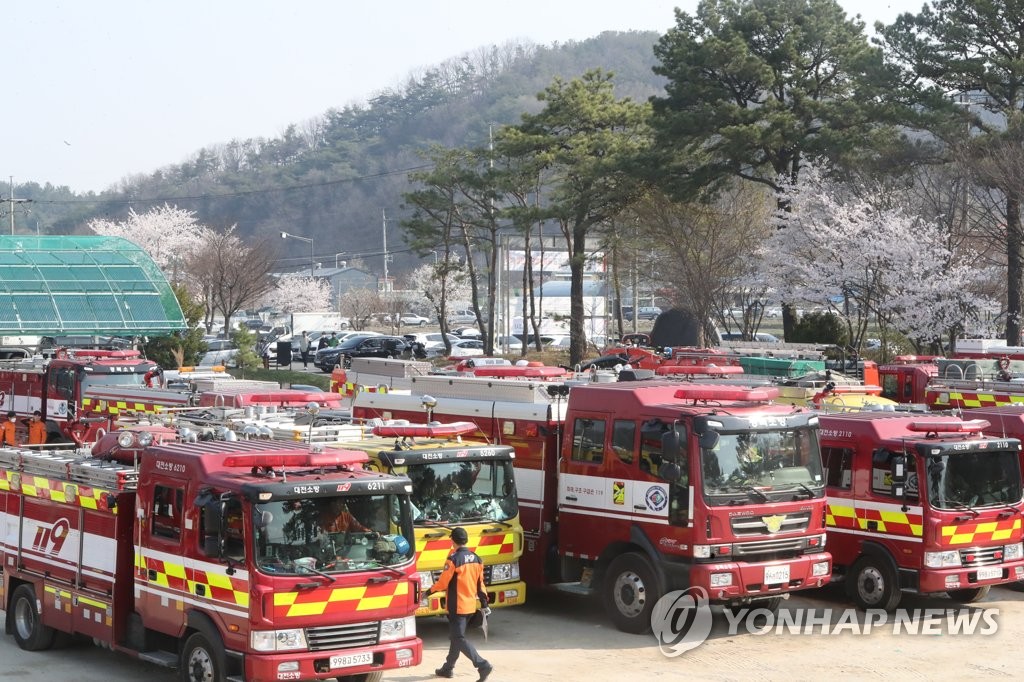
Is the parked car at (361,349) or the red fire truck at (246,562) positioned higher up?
the parked car at (361,349)

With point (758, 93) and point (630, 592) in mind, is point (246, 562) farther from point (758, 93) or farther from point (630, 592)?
point (758, 93)

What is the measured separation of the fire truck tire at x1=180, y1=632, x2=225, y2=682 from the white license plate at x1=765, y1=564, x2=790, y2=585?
6.02 meters

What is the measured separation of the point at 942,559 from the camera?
14500mm

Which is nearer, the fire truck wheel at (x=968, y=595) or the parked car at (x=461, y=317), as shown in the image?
the fire truck wheel at (x=968, y=595)

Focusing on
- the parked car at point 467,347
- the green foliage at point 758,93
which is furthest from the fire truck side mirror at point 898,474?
the parked car at point 467,347

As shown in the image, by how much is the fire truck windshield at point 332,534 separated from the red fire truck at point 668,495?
12.0 feet

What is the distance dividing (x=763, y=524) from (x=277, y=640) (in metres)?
5.76

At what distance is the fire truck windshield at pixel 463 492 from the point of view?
45.0 feet

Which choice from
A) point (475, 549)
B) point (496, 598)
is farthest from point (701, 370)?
point (475, 549)

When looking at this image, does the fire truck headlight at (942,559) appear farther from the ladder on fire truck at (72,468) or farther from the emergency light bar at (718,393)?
the ladder on fire truck at (72,468)

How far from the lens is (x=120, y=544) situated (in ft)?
38.9

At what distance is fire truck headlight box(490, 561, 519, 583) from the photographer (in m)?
13.9

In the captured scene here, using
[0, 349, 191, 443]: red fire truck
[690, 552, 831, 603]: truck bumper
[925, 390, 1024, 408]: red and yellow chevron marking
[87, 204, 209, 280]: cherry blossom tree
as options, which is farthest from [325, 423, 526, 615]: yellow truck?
[87, 204, 209, 280]: cherry blossom tree

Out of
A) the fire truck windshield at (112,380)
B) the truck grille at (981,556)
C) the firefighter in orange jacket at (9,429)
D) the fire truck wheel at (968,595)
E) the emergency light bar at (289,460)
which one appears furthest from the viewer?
the firefighter in orange jacket at (9,429)
